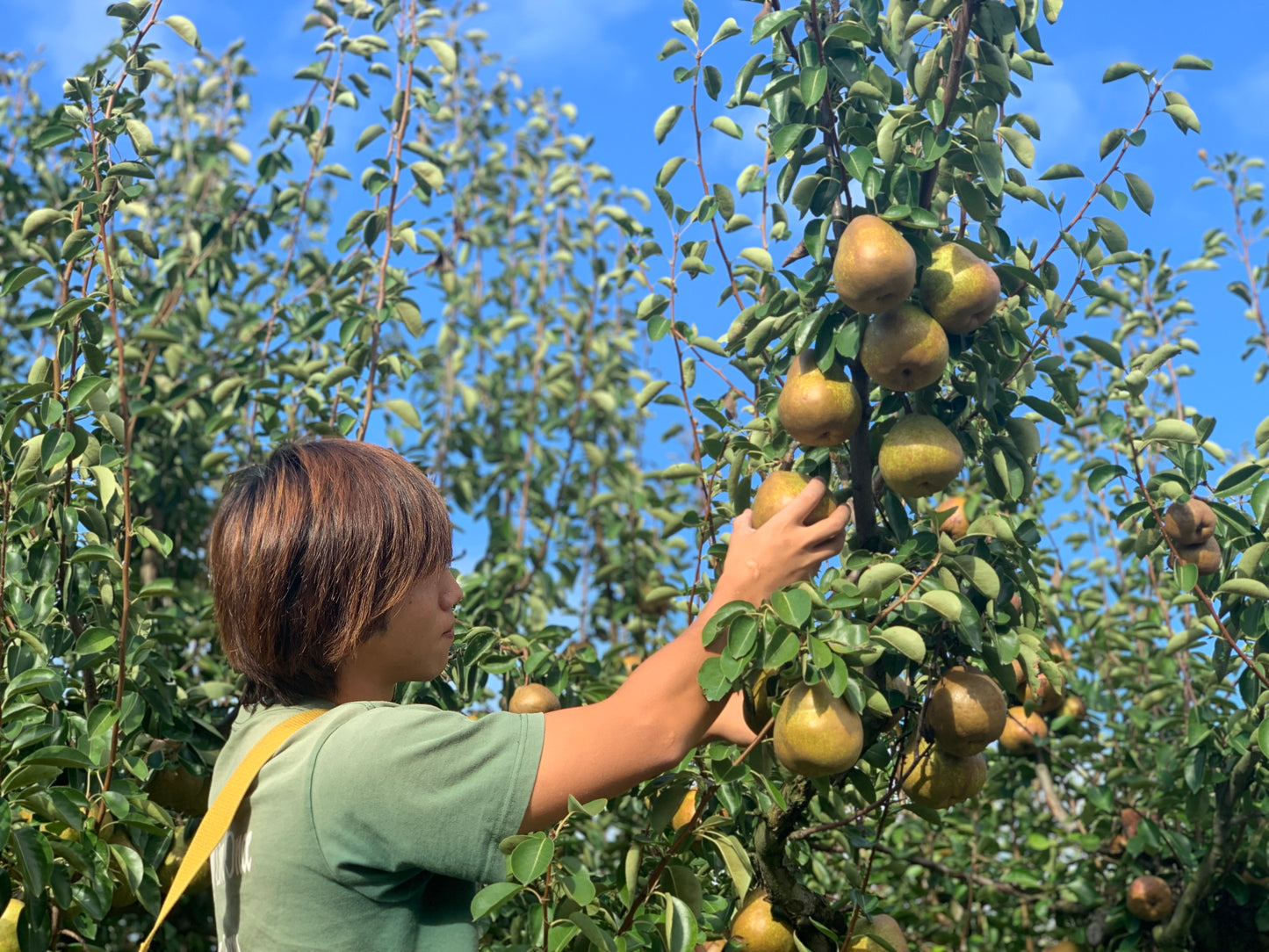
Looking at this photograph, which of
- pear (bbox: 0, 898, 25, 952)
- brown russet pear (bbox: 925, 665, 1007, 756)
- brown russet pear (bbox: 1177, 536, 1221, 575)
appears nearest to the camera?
brown russet pear (bbox: 925, 665, 1007, 756)

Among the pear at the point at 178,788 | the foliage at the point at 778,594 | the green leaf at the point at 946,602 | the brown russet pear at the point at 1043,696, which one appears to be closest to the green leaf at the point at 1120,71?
the foliage at the point at 778,594

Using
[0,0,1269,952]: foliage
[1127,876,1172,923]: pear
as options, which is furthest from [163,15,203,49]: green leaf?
[1127,876,1172,923]: pear

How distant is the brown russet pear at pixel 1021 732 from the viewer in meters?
3.58

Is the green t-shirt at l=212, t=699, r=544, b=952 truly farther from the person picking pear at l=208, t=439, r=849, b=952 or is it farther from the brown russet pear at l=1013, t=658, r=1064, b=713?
the brown russet pear at l=1013, t=658, r=1064, b=713

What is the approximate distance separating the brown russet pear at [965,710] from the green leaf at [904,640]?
1.13 ft

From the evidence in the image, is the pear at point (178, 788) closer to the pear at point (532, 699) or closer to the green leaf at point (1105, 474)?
the pear at point (532, 699)

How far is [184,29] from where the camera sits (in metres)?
2.97

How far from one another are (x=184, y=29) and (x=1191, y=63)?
2.32 m

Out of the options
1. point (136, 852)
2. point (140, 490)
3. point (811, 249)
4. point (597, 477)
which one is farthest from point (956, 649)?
point (597, 477)

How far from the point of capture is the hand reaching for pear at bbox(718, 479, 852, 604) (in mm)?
1616

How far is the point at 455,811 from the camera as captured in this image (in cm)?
131

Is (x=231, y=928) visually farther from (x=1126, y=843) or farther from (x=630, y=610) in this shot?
(x=630, y=610)

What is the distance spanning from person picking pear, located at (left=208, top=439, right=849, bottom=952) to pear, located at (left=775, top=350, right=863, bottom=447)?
1.22 feet

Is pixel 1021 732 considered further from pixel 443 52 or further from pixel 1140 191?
pixel 443 52
